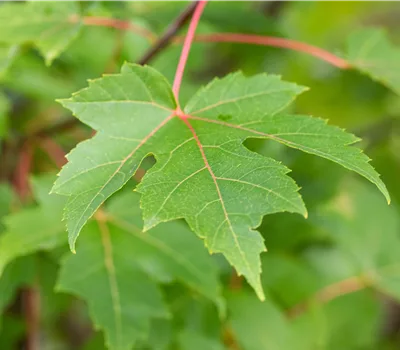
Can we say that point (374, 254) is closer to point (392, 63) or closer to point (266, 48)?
point (392, 63)

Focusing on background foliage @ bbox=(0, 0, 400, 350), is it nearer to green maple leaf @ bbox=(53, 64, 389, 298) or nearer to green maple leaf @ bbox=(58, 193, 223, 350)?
green maple leaf @ bbox=(58, 193, 223, 350)

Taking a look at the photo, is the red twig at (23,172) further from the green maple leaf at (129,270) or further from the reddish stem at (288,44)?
the reddish stem at (288,44)

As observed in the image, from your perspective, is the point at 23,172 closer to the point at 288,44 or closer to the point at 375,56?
the point at 288,44

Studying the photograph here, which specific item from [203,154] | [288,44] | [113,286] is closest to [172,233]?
[113,286]

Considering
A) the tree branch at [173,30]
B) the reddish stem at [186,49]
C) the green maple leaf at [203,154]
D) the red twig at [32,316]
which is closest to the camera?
the green maple leaf at [203,154]

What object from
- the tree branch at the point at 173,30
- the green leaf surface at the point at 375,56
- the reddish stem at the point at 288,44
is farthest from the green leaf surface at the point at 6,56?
the green leaf surface at the point at 375,56

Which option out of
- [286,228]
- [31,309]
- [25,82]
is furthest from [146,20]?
[31,309]

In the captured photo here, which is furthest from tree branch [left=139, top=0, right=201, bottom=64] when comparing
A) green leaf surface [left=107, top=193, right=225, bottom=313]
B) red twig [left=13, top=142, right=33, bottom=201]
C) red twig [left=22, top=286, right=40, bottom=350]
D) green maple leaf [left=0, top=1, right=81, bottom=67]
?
red twig [left=22, top=286, right=40, bottom=350]
